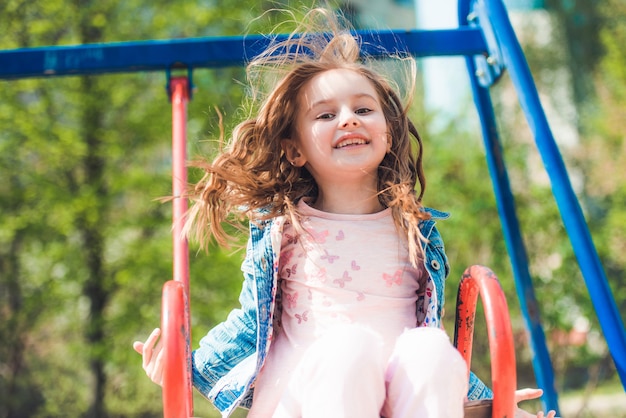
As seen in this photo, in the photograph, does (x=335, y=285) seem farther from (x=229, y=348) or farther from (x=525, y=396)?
(x=525, y=396)

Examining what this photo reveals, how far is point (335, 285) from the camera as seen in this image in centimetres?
121

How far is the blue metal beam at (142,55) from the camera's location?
167 cm

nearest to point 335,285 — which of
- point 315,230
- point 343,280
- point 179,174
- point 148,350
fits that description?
point 343,280

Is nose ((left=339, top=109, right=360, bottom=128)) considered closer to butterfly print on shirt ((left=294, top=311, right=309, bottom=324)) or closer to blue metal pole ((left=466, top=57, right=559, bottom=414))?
butterfly print on shirt ((left=294, top=311, right=309, bottom=324))

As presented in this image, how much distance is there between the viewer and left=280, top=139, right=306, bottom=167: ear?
1358 mm

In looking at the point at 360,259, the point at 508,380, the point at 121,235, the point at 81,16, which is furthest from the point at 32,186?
the point at 508,380

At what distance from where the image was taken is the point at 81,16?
13.4 feet

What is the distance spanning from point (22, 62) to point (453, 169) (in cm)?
356

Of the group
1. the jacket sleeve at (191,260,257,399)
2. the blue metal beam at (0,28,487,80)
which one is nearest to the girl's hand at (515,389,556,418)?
the jacket sleeve at (191,260,257,399)

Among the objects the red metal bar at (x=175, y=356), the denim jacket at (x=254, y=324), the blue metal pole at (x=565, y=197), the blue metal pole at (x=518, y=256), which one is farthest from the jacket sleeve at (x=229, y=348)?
the blue metal pole at (x=518, y=256)

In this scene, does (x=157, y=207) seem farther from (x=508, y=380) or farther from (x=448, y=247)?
(x=508, y=380)

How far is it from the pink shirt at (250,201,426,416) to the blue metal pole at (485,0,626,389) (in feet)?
0.98

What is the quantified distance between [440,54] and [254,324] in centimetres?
91

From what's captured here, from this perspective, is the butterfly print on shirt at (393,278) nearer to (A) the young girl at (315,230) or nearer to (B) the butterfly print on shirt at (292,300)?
(A) the young girl at (315,230)
